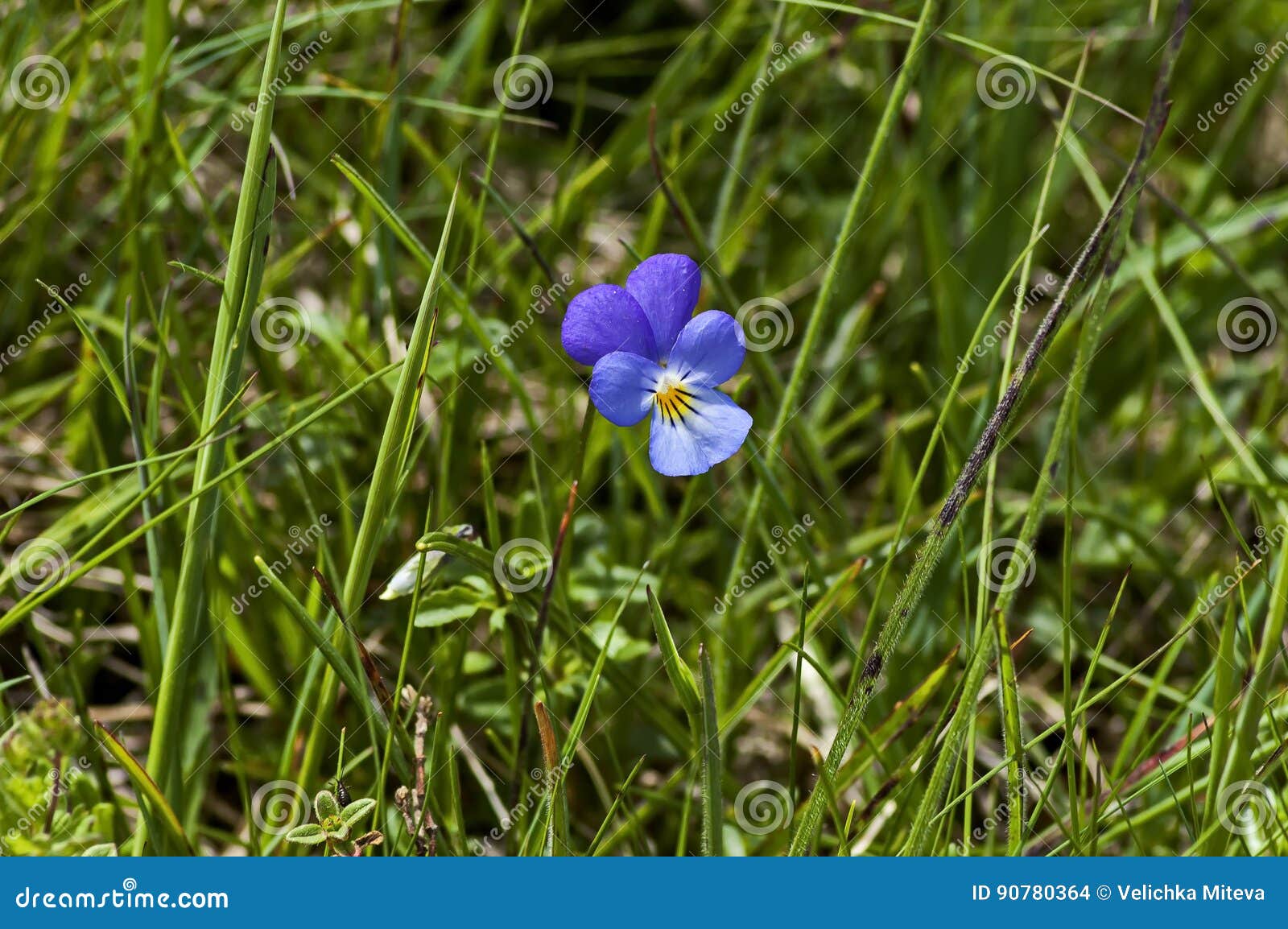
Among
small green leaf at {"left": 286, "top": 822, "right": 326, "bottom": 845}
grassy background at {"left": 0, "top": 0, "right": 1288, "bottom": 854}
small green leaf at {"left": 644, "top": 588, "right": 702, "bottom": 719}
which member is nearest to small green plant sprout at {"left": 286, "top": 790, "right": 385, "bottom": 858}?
small green leaf at {"left": 286, "top": 822, "right": 326, "bottom": 845}

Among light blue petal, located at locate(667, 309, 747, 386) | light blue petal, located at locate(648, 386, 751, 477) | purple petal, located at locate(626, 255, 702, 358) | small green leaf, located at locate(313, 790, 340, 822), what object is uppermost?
purple petal, located at locate(626, 255, 702, 358)

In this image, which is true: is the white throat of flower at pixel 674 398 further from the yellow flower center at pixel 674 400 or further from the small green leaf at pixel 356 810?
the small green leaf at pixel 356 810

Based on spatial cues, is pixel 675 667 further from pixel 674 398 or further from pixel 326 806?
pixel 326 806

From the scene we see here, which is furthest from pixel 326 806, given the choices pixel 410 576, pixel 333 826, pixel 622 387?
pixel 622 387

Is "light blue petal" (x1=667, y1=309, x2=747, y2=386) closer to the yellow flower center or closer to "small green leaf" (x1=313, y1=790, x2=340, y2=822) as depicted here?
the yellow flower center

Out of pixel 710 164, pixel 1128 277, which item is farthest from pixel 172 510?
pixel 1128 277

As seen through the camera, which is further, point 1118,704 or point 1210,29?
point 1210,29

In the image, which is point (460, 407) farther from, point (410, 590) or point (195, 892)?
point (195, 892)
